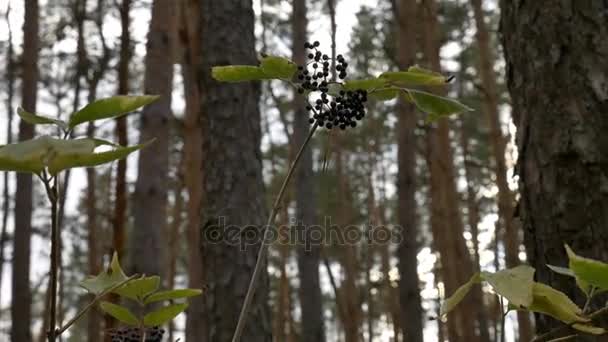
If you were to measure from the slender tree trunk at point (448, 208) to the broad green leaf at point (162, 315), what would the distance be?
20.4ft

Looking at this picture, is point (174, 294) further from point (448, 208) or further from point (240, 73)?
point (448, 208)

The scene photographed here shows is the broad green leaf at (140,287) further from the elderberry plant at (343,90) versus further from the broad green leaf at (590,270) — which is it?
the broad green leaf at (590,270)

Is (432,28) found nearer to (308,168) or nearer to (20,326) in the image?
(308,168)

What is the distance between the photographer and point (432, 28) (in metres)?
7.29

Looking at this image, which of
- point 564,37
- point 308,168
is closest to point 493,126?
point 308,168

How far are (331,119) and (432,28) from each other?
7029mm

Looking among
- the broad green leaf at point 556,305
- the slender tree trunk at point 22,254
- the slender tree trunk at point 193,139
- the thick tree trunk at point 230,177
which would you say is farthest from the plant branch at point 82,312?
the slender tree trunk at point 22,254

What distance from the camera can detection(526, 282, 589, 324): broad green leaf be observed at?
496mm

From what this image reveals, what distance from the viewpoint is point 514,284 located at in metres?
0.47

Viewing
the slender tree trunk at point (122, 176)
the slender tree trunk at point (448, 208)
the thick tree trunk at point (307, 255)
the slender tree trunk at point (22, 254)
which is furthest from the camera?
the slender tree trunk at point (448, 208)

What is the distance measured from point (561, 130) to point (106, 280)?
93cm

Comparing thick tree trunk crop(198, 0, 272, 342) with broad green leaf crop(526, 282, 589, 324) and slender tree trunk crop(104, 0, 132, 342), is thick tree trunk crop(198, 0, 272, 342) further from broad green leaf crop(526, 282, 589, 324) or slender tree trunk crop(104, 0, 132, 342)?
broad green leaf crop(526, 282, 589, 324)

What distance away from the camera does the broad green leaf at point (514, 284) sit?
1.48 feet

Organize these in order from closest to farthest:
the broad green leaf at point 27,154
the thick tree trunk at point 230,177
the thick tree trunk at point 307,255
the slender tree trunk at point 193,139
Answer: the broad green leaf at point 27,154 < the thick tree trunk at point 230,177 < the slender tree trunk at point 193,139 < the thick tree trunk at point 307,255
